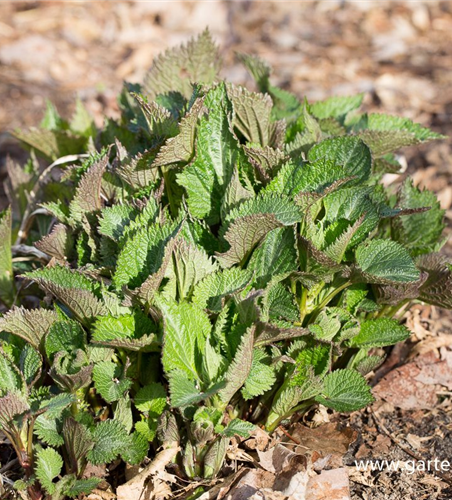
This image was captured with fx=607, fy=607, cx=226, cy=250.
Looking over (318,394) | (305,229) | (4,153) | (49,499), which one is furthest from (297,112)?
(4,153)

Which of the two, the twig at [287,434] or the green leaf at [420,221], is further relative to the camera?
the green leaf at [420,221]

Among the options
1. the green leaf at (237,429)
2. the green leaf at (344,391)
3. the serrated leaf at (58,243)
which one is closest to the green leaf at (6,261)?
the serrated leaf at (58,243)

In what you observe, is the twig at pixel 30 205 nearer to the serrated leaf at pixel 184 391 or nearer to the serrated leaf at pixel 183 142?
the serrated leaf at pixel 183 142

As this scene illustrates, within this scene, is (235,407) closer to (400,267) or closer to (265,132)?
(400,267)

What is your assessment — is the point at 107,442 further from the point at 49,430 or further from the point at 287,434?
the point at 287,434

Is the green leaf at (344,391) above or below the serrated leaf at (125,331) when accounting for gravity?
below

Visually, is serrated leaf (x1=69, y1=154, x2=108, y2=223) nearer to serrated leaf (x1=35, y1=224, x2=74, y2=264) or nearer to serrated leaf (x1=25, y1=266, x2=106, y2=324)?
serrated leaf (x1=35, y1=224, x2=74, y2=264)

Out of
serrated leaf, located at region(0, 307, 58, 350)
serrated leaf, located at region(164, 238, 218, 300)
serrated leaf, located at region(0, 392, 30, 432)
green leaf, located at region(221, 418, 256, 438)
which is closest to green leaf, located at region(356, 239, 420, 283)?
serrated leaf, located at region(164, 238, 218, 300)
